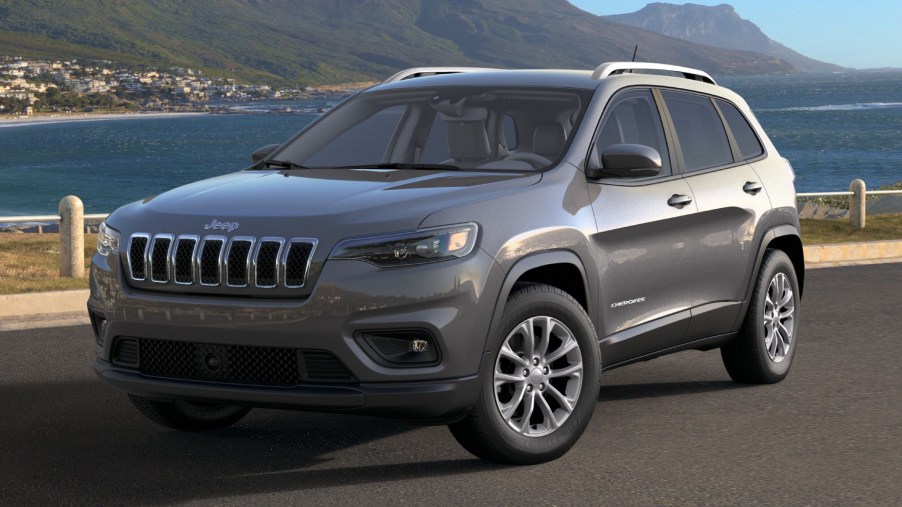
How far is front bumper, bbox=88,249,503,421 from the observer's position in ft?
16.6

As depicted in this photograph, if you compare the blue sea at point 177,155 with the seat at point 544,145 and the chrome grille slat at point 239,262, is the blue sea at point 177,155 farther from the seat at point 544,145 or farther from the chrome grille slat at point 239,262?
the chrome grille slat at point 239,262

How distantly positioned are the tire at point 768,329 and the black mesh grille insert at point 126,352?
11.6 feet

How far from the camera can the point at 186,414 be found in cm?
642

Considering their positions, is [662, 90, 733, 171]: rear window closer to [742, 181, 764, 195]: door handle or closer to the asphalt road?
[742, 181, 764, 195]: door handle

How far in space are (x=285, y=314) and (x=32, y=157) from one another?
468 ft

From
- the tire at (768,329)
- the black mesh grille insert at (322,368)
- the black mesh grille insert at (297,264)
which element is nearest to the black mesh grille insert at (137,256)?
the black mesh grille insert at (297,264)

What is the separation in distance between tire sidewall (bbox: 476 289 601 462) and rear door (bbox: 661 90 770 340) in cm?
119

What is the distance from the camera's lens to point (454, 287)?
5.14 m

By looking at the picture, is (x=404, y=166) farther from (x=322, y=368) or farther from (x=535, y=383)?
(x=322, y=368)

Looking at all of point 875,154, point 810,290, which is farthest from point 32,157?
point 810,290

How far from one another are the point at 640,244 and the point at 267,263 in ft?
6.53

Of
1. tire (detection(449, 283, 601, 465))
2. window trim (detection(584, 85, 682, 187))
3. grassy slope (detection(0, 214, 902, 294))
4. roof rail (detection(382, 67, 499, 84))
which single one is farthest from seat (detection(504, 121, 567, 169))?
grassy slope (detection(0, 214, 902, 294))

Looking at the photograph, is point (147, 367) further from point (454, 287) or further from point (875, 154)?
point (875, 154)

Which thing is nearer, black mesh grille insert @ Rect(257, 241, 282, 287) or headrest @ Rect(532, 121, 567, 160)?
black mesh grille insert @ Rect(257, 241, 282, 287)
